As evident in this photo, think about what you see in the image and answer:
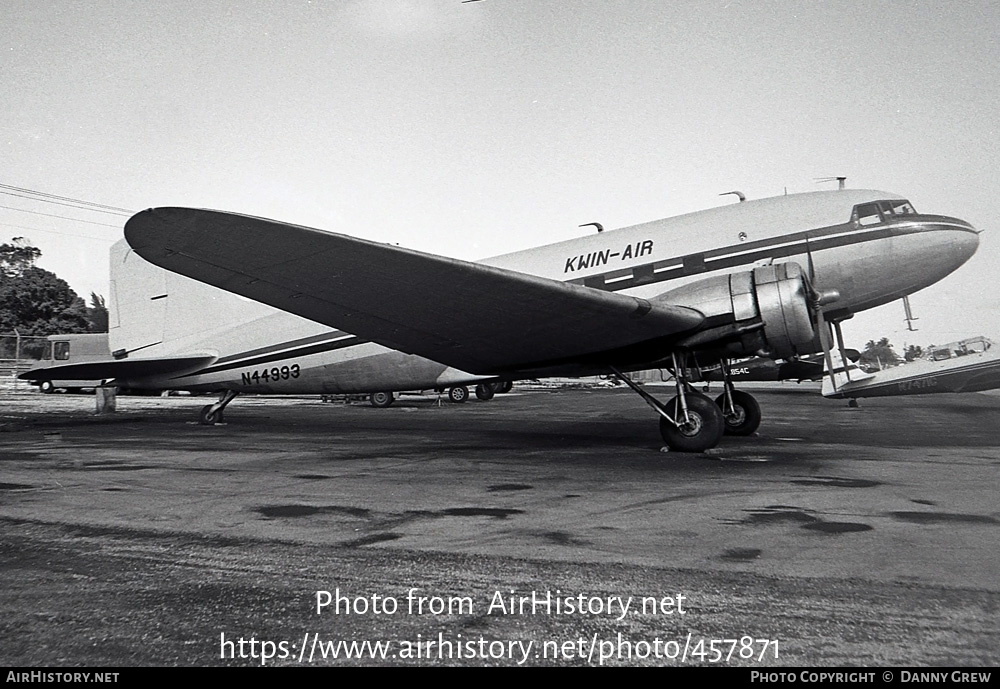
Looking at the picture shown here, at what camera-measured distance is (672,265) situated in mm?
9781

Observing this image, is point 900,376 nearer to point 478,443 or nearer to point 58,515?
point 478,443

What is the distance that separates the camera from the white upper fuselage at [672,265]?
371 inches

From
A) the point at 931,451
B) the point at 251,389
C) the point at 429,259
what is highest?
the point at 429,259

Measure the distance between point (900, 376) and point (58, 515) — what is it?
1977 centimetres

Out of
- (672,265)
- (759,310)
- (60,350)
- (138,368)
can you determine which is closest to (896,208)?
(672,265)

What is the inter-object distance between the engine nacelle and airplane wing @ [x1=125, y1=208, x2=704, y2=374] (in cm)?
28

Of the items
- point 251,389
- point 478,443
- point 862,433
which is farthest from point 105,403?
point 862,433

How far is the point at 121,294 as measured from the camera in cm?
1277

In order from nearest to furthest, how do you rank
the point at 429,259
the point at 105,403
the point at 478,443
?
the point at 429,259 → the point at 478,443 → the point at 105,403

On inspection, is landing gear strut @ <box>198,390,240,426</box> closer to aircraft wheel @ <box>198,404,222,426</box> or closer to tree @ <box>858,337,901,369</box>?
aircraft wheel @ <box>198,404,222,426</box>

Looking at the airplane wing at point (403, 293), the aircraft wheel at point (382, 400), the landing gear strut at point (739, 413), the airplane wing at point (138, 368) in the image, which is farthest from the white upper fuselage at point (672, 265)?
the aircraft wheel at point (382, 400)

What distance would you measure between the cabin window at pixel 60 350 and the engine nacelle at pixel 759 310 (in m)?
36.8

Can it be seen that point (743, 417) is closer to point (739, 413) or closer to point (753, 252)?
point (739, 413)

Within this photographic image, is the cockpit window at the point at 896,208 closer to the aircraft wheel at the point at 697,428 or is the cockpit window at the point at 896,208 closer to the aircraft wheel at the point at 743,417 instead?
the aircraft wheel at the point at 743,417
